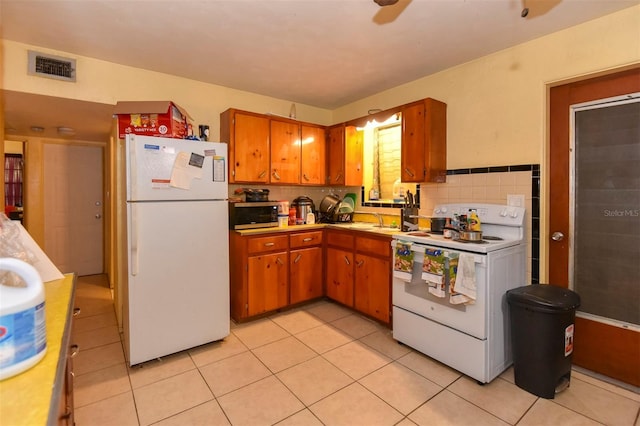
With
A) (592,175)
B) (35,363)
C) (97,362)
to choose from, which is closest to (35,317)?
(35,363)

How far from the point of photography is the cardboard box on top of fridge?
2395 mm

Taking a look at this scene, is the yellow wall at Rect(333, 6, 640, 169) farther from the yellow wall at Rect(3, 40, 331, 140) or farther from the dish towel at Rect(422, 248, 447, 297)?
the yellow wall at Rect(3, 40, 331, 140)

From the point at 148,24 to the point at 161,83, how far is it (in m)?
0.91

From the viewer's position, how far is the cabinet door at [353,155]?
3707mm

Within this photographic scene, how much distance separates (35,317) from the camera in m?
0.76

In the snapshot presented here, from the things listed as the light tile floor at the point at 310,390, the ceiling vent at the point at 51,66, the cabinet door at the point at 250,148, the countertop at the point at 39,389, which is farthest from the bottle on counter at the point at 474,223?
the ceiling vent at the point at 51,66

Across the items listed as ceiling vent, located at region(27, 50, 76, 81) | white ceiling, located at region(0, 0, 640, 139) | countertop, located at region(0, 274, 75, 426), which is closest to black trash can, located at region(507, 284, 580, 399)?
white ceiling, located at region(0, 0, 640, 139)

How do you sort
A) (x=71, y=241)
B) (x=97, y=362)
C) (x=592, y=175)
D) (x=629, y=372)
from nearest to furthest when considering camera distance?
(x=629, y=372) < (x=592, y=175) < (x=97, y=362) < (x=71, y=241)

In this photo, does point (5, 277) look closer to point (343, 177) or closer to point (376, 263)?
point (376, 263)

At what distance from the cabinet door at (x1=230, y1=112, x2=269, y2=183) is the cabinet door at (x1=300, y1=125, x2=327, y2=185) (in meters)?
0.51

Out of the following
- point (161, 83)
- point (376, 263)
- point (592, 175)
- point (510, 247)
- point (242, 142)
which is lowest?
point (376, 263)

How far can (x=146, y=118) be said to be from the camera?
244cm

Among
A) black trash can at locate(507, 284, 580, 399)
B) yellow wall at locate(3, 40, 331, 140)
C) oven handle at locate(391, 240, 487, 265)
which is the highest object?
yellow wall at locate(3, 40, 331, 140)

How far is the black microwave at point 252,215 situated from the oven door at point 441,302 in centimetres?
141
